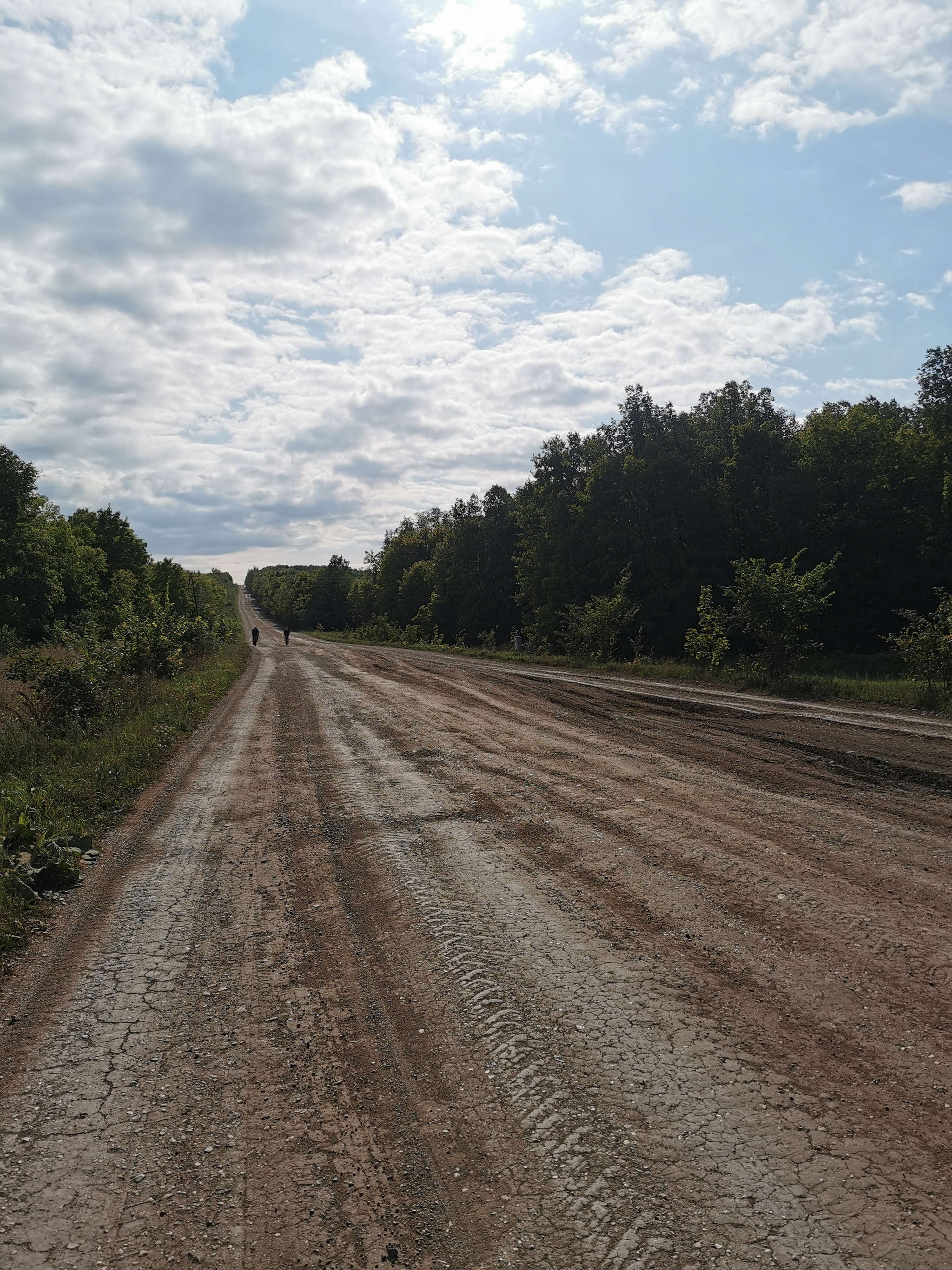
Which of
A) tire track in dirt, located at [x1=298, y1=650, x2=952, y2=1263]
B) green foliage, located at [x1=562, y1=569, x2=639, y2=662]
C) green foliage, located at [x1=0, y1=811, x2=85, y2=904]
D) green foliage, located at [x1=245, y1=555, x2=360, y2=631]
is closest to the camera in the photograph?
tire track in dirt, located at [x1=298, y1=650, x2=952, y2=1263]

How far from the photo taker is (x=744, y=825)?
672cm

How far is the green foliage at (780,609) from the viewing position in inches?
669

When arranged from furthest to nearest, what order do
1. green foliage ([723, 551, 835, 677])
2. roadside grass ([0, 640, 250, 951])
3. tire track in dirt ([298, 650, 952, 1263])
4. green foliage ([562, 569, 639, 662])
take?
1. green foliage ([562, 569, 639, 662])
2. green foliage ([723, 551, 835, 677])
3. roadside grass ([0, 640, 250, 951])
4. tire track in dirt ([298, 650, 952, 1263])

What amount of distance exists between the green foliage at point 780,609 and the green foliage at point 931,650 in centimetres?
242

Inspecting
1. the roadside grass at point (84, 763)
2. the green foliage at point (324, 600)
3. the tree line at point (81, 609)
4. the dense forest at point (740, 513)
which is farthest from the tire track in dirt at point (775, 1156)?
the green foliage at point (324, 600)

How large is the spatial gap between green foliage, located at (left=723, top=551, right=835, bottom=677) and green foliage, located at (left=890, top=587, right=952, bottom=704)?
7.93 ft

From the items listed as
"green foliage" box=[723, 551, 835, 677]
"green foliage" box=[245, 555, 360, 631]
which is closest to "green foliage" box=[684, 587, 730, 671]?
"green foliage" box=[723, 551, 835, 677]

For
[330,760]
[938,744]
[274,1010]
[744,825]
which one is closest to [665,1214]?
[274,1010]

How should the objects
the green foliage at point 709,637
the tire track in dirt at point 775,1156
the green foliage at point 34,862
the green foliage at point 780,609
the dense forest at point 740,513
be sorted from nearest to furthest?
the tire track in dirt at point 775,1156 → the green foliage at point 34,862 → the green foliage at point 780,609 → the green foliage at point 709,637 → the dense forest at point 740,513

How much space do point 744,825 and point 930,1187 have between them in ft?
13.7

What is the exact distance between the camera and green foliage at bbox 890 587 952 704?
13672 mm

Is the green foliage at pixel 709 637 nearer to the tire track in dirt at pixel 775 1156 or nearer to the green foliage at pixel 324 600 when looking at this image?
the tire track in dirt at pixel 775 1156

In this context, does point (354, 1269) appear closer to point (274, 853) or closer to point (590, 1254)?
point (590, 1254)

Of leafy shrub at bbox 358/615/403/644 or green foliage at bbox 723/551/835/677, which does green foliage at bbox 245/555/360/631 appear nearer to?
leafy shrub at bbox 358/615/403/644
